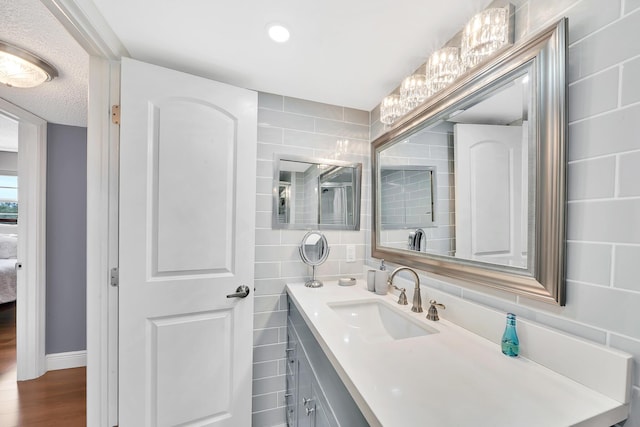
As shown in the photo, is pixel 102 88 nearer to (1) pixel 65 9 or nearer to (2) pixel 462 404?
(1) pixel 65 9

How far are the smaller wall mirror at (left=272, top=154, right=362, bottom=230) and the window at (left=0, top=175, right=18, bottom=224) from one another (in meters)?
5.25

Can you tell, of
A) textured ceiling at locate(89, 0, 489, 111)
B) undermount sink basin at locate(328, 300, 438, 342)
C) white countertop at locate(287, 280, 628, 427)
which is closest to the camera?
white countertop at locate(287, 280, 628, 427)

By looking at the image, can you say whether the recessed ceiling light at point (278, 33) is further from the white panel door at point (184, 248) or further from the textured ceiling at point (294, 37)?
the white panel door at point (184, 248)

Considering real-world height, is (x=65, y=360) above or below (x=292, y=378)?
below

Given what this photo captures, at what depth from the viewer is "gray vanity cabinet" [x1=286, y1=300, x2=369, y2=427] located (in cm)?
70

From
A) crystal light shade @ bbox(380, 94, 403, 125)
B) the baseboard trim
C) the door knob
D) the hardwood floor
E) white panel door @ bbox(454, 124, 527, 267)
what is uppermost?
crystal light shade @ bbox(380, 94, 403, 125)

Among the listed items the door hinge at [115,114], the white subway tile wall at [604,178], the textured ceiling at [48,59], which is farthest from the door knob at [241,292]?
the textured ceiling at [48,59]

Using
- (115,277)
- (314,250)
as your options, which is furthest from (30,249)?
(314,250)

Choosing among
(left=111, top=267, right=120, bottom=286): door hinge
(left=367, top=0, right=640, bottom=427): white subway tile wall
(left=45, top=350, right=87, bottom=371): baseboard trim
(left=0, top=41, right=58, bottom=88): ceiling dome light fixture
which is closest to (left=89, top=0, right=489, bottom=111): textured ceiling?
(left=367, top=0, right=640, bottom=427): white subway tile wall

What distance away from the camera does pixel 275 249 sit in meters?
1.54

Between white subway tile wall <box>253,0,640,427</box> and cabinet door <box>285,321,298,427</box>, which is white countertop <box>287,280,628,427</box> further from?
cabinet door <box>285,321,298,427</box>

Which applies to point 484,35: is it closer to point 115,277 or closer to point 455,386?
point 455,386

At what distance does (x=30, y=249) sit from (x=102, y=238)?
4.96 ft

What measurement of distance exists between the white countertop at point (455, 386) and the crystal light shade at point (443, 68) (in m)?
1.04
